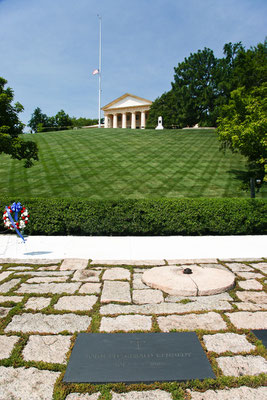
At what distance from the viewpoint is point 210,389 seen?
246 cm

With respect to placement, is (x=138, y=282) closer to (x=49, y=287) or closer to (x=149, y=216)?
(x=49, y=287)

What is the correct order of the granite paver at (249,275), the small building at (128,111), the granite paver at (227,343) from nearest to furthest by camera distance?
the granite paver at (227,343) < the granite paver at (249,275) < the small building at (128,111)

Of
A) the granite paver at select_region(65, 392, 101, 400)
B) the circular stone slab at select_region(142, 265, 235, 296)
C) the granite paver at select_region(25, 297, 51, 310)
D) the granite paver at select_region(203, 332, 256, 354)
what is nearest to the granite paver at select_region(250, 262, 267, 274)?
the circular stone slab at select_region(142, 265, 235, 296)

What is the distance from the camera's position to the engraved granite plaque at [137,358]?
8.38ft

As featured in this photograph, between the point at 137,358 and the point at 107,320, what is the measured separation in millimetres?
931

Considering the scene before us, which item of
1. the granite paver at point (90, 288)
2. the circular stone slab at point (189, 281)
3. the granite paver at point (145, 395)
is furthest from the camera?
the granite paver at point (90, 288)

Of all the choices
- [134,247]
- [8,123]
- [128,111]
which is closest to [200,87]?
[128,111]

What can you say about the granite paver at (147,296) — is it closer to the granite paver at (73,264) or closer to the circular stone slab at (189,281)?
the circular stone slab at (189,281)

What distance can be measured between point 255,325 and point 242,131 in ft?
33.6

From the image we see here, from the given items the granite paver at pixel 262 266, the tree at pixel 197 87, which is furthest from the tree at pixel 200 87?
the granite paver at pixel 262 266

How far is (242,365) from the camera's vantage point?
2768 mm

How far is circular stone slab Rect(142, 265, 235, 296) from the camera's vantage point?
14.6 ft

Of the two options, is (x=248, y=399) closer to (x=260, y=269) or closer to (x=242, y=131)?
(x=260, y=269)

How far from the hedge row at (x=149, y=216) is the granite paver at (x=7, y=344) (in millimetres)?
6218
